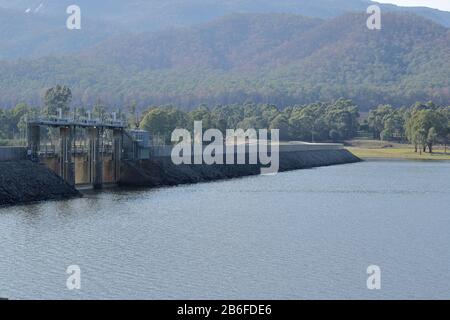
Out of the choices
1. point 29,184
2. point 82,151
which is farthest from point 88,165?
point 29,184

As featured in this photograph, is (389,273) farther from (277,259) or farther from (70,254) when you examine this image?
(70,254)

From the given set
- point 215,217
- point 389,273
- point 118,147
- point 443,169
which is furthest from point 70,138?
point 443,169

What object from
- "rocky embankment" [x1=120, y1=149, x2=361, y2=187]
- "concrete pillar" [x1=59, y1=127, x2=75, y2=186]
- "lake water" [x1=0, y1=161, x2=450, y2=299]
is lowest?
"lake water" [x1=0, y1=161, x2=450, y2=299]

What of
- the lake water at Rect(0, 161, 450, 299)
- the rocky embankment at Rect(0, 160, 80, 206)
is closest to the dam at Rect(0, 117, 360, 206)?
the rocky embankment at Rect(0, 160, 80, 206)

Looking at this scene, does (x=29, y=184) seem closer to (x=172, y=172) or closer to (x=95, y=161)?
(x=95, y=161)

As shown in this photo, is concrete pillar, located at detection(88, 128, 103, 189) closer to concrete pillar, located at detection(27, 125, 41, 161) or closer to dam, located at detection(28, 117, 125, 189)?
dam, located at detection(28, 117, 125, 189)

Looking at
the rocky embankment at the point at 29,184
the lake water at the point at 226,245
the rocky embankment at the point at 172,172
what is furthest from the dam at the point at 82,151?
the lake water at the point at 226,245
